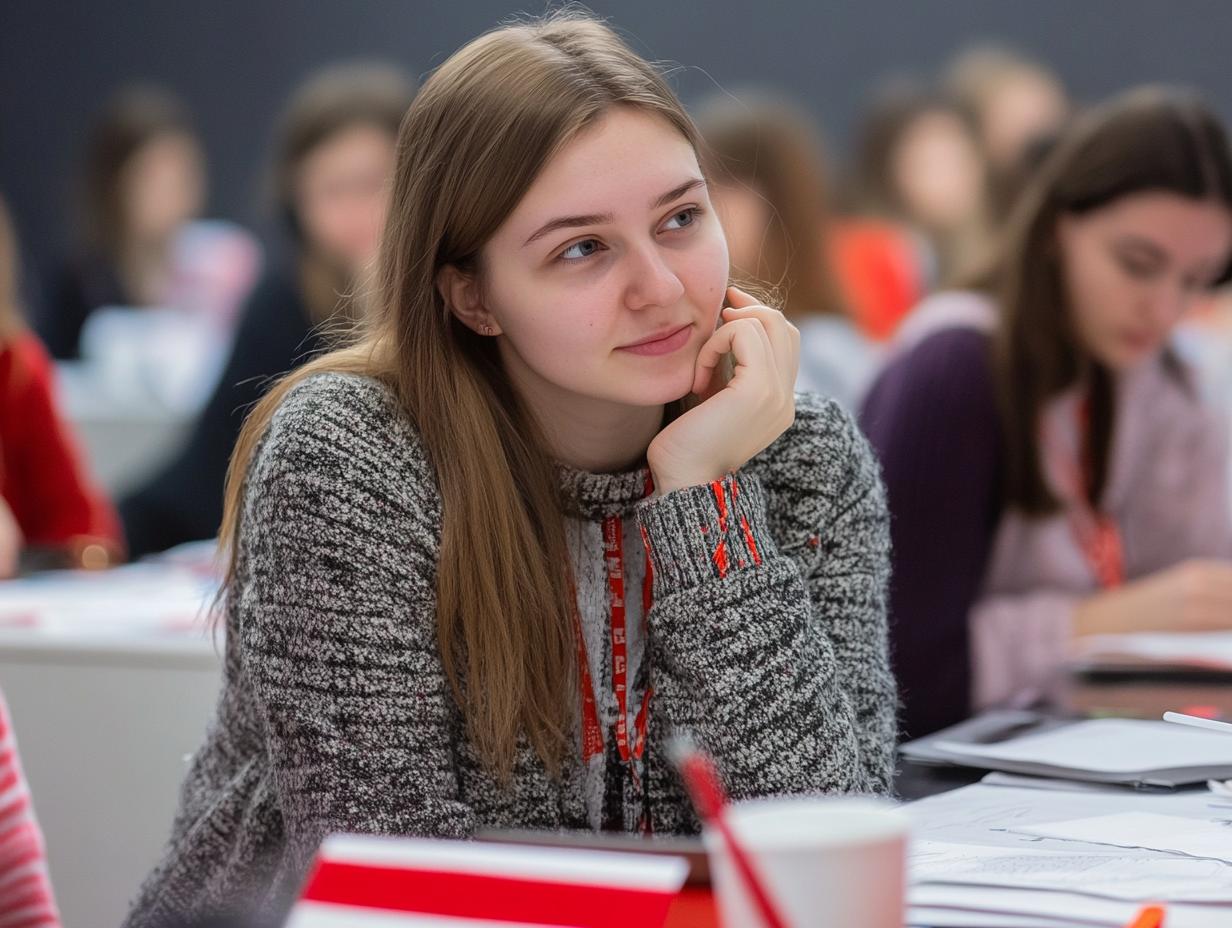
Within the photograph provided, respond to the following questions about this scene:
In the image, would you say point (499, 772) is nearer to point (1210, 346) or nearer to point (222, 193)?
point (1210, 346)

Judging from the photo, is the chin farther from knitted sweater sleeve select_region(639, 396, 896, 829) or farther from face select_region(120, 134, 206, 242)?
face select_region(120, 134, 206, 242)

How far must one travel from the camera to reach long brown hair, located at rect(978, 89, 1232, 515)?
2.05 m

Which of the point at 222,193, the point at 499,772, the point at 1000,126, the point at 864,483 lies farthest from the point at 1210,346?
the point at 222,193

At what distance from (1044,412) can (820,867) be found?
1.58 m

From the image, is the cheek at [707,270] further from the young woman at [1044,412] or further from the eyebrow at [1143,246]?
the eyebrow at [1143,246]

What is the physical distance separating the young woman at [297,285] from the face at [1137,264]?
1.67 metres

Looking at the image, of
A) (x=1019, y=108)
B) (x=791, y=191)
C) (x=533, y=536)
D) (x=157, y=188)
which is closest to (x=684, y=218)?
(x=533, y=536)

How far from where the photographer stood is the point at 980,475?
205cm

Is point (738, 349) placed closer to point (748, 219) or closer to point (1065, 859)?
point (1065, 859)

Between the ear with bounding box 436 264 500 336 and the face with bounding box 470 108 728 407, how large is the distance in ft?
0.09

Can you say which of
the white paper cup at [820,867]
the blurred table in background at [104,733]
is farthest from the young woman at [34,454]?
the white paper cup at [820,867]

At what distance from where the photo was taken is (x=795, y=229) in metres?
3.64

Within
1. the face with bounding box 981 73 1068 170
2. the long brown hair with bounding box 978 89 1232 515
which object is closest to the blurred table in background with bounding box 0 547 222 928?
the long brown hair with bounding box 978 89 1232 515

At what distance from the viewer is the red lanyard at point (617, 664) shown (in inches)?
51.3
